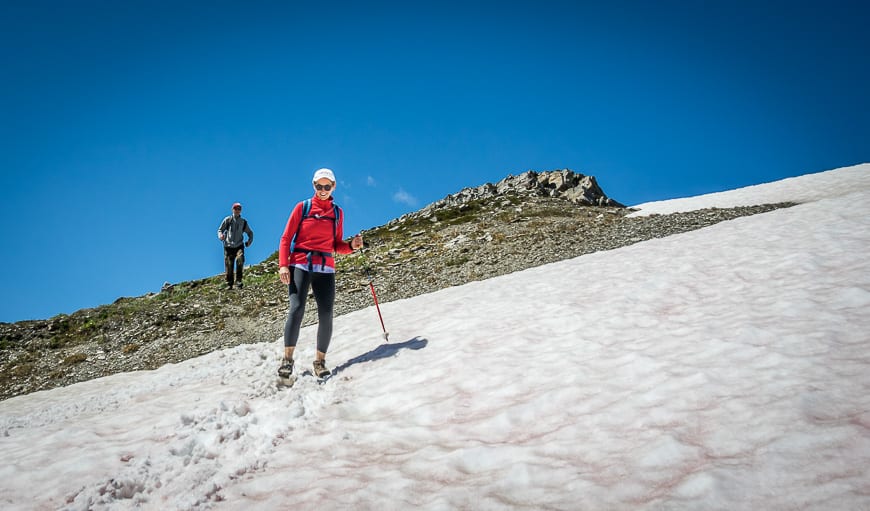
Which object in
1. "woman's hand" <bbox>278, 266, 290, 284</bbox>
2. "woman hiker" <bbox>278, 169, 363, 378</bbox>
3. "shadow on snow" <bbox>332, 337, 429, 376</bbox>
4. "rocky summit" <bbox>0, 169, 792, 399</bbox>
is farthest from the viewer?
"rocky summit" <bbox>0, 169, 792, 399</bbox>

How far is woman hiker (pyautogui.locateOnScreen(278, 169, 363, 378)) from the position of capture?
7.02 metres

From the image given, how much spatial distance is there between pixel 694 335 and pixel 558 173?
50.3 m

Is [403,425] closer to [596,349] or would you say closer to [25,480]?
[596,349]

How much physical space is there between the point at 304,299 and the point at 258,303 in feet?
→ 43.4

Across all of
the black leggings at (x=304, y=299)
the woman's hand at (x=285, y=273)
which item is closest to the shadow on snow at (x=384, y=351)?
the black leggings at (x=304, y=299)

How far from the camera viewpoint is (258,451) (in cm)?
477

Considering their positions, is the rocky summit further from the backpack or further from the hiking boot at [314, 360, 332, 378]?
the backpack

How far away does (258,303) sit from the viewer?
61.8 ft

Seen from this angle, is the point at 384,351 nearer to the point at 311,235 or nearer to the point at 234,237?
the point at 311,235

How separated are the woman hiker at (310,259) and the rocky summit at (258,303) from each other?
12.7 ft

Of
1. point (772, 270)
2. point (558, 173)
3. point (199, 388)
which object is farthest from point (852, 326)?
point (558, 173)

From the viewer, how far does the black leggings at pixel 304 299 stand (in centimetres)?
699

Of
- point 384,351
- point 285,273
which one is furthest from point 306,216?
point 384,351

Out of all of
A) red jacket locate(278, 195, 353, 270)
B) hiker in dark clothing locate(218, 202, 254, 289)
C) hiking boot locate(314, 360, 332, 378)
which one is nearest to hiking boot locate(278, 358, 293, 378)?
hiking boot locate(314, 360, 332, 378)
